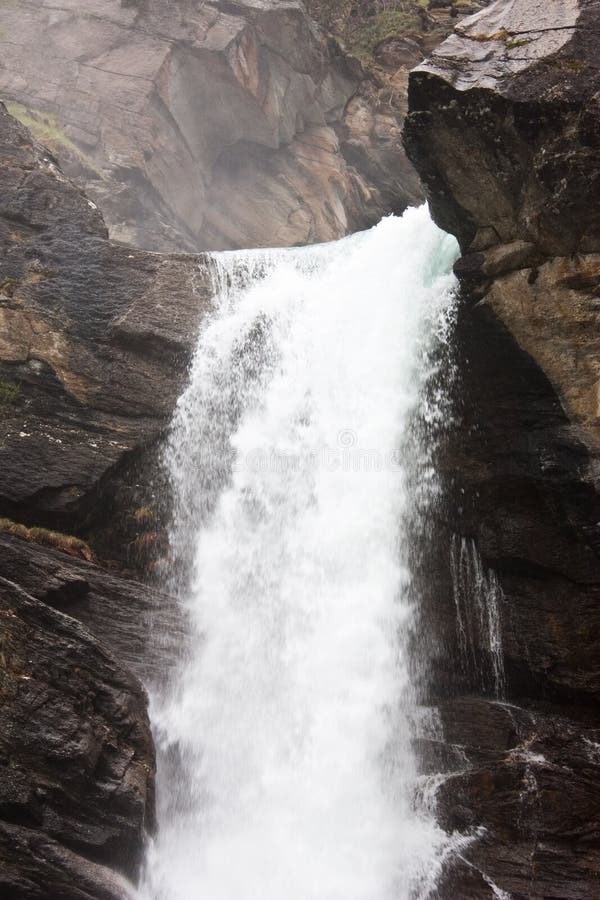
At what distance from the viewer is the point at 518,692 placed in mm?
9094

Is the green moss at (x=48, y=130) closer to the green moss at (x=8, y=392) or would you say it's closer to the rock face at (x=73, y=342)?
the rock face at (x=73, y=342)

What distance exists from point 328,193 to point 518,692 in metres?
19.5

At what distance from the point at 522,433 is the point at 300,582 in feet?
13.6

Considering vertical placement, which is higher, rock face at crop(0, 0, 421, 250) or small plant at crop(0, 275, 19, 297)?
rock face at crop(0, 0, 421, 250)

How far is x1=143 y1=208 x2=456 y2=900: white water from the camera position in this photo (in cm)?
794

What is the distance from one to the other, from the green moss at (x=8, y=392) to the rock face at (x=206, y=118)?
1057 centimetres

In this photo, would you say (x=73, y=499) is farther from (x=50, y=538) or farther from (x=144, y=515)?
(x=144, y=515)

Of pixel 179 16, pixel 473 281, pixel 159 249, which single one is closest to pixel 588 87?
pixel 473 281

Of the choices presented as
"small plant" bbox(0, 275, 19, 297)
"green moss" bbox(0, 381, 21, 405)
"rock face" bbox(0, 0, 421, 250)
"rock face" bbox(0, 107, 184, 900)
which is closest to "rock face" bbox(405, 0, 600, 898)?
"rock face" bbox(0, 107, 184, 900)

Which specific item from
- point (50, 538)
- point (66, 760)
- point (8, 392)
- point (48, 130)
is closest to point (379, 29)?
point (48, 130)

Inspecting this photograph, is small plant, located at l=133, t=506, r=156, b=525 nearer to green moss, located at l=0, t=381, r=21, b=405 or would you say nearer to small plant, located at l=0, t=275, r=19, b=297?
green moss, located at l=0, t=381, r=21, b=405

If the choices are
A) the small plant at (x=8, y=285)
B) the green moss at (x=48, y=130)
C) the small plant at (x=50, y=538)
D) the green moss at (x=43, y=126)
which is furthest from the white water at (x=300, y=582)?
the green moss at (x=43, y=126)

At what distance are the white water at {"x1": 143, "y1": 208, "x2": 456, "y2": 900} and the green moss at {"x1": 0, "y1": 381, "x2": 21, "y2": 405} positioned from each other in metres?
2.67

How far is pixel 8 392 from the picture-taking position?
407 inches
